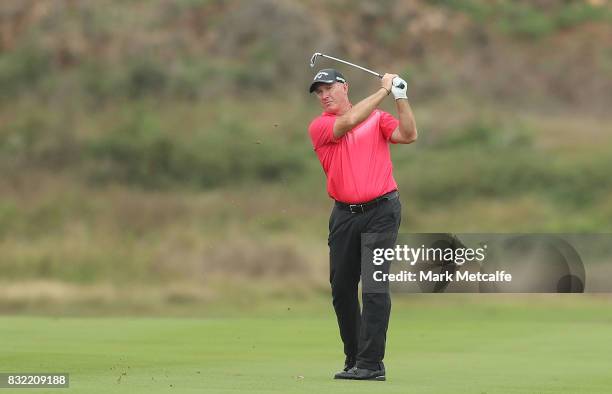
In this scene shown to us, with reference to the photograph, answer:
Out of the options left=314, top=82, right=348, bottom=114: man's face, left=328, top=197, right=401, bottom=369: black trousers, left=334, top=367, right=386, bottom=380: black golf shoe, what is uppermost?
left=314, top=82, right=348, bottom=114: man's face

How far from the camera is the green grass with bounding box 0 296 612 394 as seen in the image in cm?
762

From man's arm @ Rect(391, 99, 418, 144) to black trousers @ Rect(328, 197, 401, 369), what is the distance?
36 cm

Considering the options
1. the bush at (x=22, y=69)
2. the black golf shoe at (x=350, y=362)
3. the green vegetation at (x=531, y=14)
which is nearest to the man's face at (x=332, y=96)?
the black golf shoe at (x=350, y=362)

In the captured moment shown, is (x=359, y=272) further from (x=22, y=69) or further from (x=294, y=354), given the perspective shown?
(x=22, y=69)

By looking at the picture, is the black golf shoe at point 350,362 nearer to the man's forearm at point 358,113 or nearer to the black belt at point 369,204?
the black belt at point 369,204

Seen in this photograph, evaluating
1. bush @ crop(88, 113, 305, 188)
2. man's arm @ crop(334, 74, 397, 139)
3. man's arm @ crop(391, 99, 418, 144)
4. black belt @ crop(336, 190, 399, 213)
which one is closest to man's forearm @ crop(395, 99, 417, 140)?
man's arm @ crop(391, 99, 418, 144)

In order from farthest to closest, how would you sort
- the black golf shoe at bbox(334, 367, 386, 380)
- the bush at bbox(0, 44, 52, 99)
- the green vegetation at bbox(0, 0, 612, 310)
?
the bush at bbox(0, 44, 52, 99) < the green vegetation at bbox(0, 0, 612, 310) < the black golf shoe at bbox(334, 367, 386, 380)

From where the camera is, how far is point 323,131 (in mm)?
7934

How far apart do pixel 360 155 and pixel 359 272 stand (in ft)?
2.31

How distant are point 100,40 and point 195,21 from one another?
269 cm

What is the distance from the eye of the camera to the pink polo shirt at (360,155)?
792 cm

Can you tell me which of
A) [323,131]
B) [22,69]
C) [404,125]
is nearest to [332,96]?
[323,131]

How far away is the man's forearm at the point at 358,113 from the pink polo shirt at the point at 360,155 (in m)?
0.10

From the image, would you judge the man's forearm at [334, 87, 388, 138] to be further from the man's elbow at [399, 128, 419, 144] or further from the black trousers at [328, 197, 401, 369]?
the black trousers at [328, 197, 401, 369]
